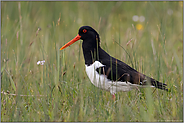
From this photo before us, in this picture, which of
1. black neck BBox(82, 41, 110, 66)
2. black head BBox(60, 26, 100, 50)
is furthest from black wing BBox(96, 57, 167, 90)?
black head BBox(60, 26, 100, 50)

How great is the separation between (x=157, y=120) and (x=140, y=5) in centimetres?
691

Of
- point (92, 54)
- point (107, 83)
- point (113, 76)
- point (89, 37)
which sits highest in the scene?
point (89, 37)

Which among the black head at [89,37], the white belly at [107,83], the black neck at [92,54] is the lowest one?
the white belly at [107,83]

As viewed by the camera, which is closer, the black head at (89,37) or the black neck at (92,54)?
the black neck at (92,54)

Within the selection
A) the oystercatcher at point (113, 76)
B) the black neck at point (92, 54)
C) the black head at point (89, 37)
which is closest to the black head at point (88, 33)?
the black head at point (89, 37)

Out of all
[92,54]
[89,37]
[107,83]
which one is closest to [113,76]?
[107,83]

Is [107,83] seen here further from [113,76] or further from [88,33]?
[88,33]

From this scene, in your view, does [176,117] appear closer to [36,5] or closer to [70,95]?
[70,95]

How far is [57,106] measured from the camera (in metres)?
3.14

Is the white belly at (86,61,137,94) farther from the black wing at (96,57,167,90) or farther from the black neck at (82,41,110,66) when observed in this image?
the black neck at (82,41,110,66)

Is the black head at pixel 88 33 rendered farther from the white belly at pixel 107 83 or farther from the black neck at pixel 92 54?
the white belly at pixel 107 83

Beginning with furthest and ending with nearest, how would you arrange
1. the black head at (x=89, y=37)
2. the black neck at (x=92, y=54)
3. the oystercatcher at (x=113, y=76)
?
1. the black head at (x=89, y=37)
2. the black neck at (x=92, y=54)
3. the oystercatcher at (x=113, y=76)

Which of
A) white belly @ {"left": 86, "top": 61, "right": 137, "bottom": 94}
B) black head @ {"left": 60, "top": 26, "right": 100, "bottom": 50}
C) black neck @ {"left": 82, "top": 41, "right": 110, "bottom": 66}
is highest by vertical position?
black head @ {"left": 60, "top": 26, "right": 100, "bottom": 50}

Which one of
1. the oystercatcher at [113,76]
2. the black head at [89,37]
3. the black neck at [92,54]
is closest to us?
the oystercatcher at [113,76]
